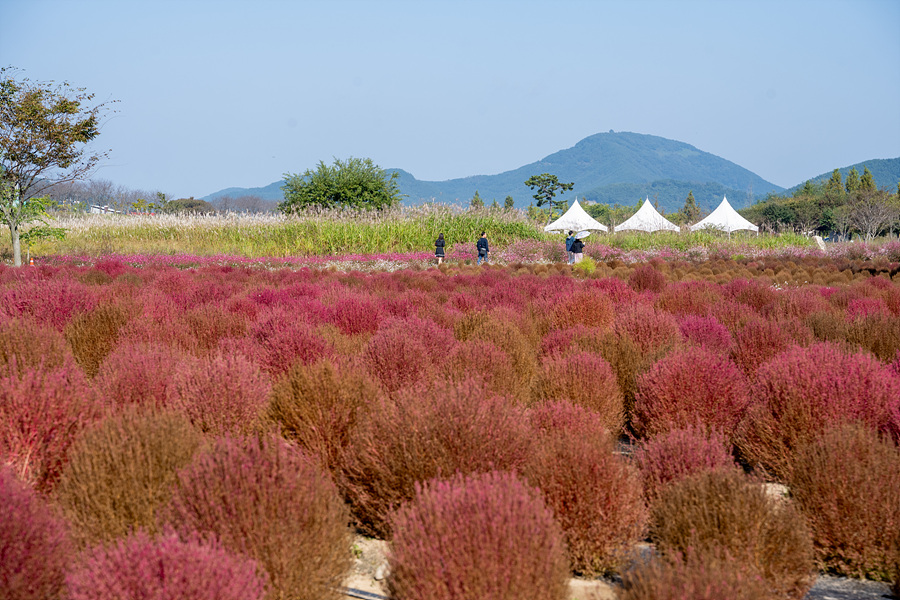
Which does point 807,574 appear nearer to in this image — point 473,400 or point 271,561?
point 473,400

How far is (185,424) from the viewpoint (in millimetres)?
3146

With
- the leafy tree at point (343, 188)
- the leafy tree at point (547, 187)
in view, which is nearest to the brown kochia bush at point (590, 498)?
the leafy tree at point (343, 188)

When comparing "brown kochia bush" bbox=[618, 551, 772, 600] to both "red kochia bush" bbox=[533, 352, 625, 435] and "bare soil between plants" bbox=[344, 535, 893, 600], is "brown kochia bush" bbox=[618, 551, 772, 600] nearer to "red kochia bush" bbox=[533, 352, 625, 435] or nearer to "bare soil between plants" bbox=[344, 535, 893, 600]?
"bare soil between plants" bbox=[344, 535, 893, 600]

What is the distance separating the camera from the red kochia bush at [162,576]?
1866mm

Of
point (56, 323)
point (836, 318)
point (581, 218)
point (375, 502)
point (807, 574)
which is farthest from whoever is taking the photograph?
point (581, 218)

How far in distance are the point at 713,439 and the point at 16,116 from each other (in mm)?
19328

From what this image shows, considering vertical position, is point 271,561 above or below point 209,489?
below

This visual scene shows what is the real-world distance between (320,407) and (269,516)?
138 centimetres

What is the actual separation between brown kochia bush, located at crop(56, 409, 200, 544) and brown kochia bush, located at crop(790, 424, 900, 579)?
106 inches

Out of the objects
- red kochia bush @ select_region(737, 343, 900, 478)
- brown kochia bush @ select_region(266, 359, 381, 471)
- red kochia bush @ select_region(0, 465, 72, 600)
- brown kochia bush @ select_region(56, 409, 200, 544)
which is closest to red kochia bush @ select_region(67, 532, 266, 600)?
red kochia bush @ select_region(0, 465, 72, 600)

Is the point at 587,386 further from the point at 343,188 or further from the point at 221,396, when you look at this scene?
the point at 343,188

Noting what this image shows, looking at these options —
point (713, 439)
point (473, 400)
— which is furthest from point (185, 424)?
point (713, 439)

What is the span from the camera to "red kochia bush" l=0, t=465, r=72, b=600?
6.90 ft

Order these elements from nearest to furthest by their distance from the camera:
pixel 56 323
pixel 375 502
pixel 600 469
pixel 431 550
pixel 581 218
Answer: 1. pixel 431 550
2. pixel 600 469
3. pixel 375 502
4. pixel 56 323
5. pixel 581 218
